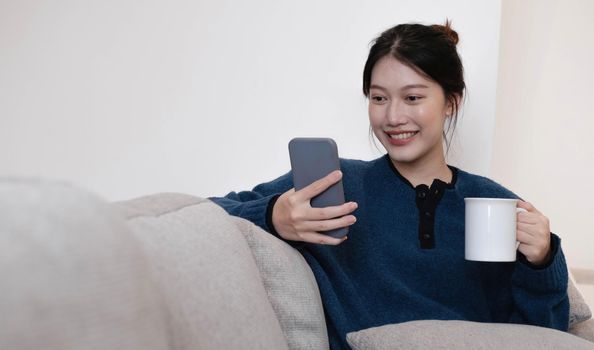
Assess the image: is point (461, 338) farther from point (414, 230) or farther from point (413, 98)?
point (413, 98)

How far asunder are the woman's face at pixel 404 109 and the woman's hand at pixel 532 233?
31 centimetres

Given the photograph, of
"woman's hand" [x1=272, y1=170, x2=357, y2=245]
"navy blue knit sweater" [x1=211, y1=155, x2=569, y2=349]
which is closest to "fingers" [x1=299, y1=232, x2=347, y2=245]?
"woman's hand" [x1=272, y1=170, x2=357, y2=245]

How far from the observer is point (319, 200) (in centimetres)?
144

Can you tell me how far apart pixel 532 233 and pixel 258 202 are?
596 millimetres

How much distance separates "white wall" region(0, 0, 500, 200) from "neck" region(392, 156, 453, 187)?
0.42 m

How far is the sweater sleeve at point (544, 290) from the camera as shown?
156cm

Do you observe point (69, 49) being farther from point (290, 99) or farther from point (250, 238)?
point (250, 238)

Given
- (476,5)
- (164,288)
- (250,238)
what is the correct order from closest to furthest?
(164,288)
(250,238)
(476,5)

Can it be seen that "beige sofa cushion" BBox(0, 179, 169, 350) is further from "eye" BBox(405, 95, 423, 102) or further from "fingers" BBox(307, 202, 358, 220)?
"eye" BBox(405, 95, 423, 102)

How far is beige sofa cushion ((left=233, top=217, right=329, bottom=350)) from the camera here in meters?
1.33

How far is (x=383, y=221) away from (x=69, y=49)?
53.4 inches

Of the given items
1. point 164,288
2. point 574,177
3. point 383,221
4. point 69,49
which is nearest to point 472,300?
point 383,221

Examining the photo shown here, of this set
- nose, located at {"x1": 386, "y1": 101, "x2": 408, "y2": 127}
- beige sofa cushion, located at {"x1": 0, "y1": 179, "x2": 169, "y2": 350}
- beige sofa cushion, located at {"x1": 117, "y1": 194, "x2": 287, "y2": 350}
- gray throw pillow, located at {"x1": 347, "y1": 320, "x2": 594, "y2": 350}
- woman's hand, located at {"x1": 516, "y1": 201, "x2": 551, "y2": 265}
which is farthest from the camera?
nose, located at {"x1": 386, "y1": 101, "x2": 408, "y2": 127}

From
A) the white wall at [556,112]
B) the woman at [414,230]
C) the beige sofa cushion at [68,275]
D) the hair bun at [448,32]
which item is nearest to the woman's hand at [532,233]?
the woman at [414,230]
